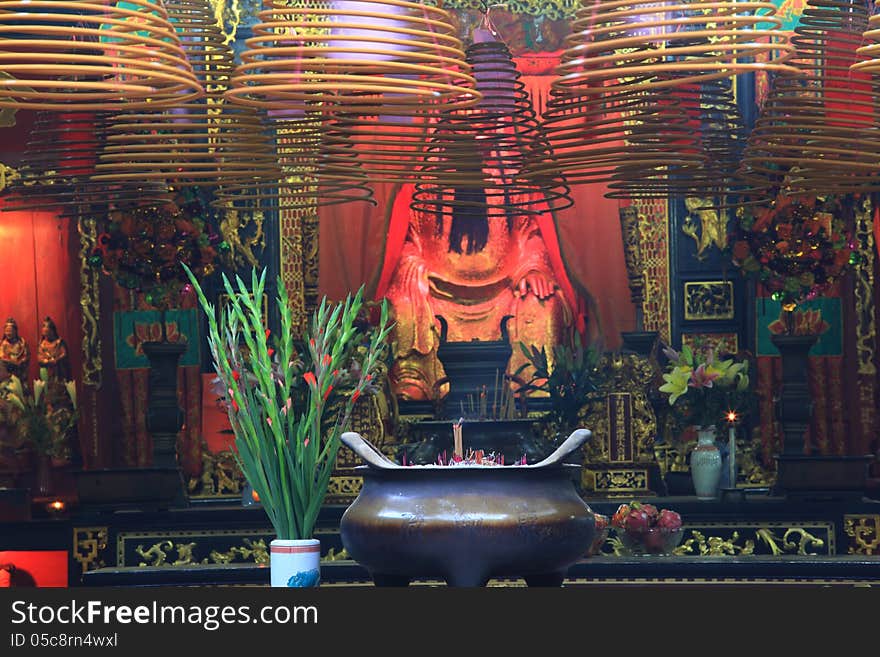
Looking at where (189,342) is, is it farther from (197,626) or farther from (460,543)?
(197,626)

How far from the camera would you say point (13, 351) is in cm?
862

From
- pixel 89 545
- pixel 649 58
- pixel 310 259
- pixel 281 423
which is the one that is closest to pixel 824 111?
pixel 649 58

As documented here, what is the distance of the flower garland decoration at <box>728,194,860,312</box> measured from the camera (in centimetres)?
776

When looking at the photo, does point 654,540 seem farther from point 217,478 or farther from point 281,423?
point 217,478

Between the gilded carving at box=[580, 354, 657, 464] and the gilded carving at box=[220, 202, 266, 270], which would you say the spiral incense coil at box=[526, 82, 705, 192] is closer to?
the gilded carving at box=[580, 354, 657, 464]

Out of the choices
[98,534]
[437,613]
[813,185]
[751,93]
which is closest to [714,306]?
[751,93]

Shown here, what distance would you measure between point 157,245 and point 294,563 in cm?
455

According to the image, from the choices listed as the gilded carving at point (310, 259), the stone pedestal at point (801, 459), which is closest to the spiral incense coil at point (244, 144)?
the stone pedestal at point (801, 459)

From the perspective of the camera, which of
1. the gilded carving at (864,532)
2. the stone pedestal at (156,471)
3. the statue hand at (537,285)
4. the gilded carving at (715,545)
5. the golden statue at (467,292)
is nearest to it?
the gilded carving at (864,532)

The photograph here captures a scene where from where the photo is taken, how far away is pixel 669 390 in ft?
24.5

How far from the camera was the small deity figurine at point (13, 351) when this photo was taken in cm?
860

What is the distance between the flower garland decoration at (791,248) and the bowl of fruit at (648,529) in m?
3.15

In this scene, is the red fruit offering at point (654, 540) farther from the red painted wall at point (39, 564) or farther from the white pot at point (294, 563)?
the red painted wall at point (39, 564)

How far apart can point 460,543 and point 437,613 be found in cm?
66
